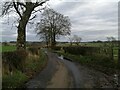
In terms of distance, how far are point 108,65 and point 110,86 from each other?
870 centimetres

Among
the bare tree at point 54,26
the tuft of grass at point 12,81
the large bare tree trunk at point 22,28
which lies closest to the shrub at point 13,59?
the tuft of grass at point 12,81

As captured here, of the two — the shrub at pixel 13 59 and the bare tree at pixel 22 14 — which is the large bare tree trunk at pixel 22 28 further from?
the shrub at pixel 13 59

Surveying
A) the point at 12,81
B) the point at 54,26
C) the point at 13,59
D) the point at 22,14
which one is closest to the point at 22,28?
the point at 22,14

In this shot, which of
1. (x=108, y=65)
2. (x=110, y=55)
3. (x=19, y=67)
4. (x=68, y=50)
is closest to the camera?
(x=19, y=67)

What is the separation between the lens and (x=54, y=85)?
11.8 m

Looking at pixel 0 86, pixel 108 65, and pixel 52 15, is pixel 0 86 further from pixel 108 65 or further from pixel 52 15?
pixel 52 15

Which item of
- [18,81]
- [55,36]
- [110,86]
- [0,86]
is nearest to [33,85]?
[18,81]

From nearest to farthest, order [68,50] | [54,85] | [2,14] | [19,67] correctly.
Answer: [54,85]
[19,67]
[2,14]
[68,50]

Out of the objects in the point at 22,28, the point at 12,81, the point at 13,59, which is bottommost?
the point at 12,81

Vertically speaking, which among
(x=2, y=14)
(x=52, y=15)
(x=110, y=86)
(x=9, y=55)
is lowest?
(x=110, y=86)

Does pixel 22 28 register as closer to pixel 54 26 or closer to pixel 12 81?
pixel 12 81

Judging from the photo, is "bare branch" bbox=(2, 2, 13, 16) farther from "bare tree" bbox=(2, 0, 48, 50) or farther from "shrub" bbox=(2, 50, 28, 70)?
"shrub" bbox=(2, 50, 28, 70)

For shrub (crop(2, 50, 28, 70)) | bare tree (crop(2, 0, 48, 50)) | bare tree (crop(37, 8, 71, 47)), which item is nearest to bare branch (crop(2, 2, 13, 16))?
bare tree (crop(2, 0, 48, 50))

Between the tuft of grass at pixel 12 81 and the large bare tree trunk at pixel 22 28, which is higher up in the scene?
the large bare tree trunk at pixel 22 28
